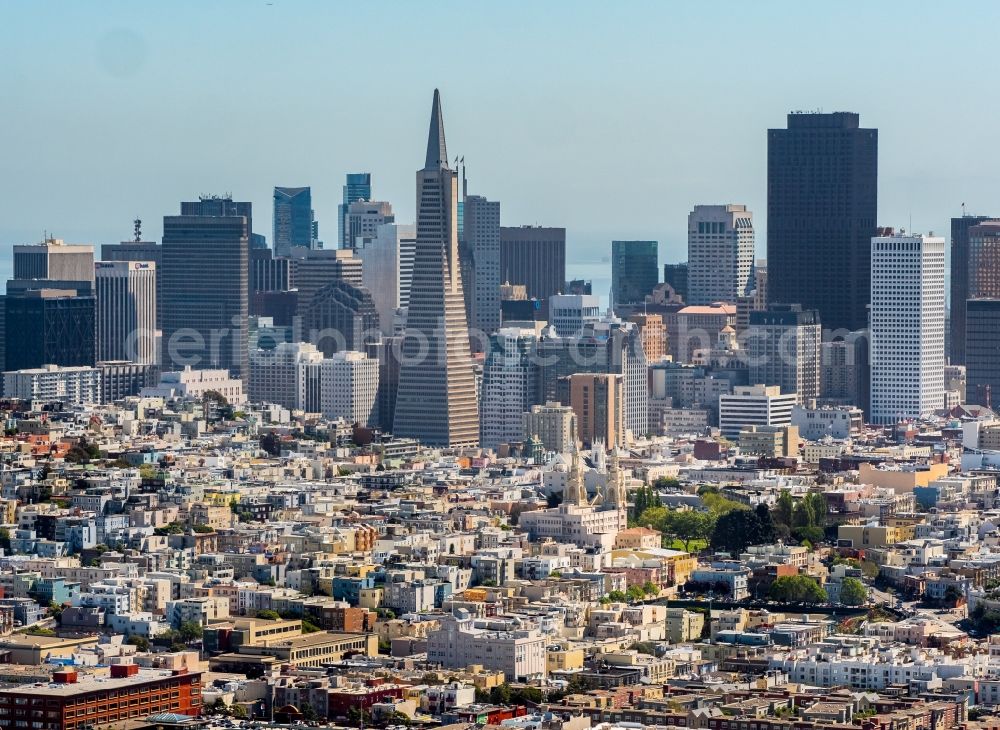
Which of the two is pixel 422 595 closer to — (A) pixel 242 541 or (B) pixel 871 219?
(A) pixel 242 541

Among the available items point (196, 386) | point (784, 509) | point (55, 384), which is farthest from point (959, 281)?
point (784, 509)

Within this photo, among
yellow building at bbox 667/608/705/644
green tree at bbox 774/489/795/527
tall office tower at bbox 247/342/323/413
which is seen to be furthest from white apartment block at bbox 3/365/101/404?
yellow building at bbox 667/608/705/644

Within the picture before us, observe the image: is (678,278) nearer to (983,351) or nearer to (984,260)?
(984,260)

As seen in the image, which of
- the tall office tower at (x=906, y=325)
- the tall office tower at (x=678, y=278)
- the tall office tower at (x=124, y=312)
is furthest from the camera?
the tall office tower at (x=678, y=278)

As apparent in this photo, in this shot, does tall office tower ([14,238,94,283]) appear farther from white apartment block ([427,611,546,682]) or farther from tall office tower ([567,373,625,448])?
white apartment block ([427,611,546,682])

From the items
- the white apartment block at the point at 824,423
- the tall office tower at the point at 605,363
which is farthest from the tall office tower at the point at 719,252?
the white apartment block at the point at 824,423

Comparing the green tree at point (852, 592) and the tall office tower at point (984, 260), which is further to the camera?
the tall office tower at point (984, 260)

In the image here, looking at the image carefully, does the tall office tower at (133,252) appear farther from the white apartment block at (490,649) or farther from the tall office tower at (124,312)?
the white apartment block at (490,649)
